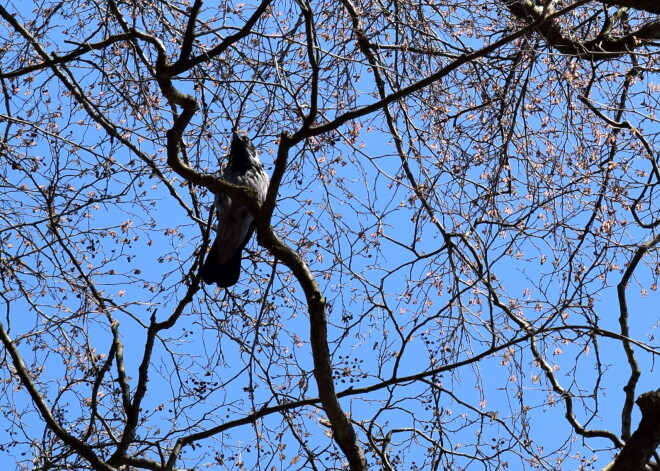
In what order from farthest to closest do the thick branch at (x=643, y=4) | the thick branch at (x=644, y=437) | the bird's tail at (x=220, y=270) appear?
the bird's tail at (x=220, y=270)
the thick branch at (x=644, y=437)
the thick branch at (x=643, y=4)

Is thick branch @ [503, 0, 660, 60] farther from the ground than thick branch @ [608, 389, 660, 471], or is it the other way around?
thick branch @ [503, 0, 660, 60]

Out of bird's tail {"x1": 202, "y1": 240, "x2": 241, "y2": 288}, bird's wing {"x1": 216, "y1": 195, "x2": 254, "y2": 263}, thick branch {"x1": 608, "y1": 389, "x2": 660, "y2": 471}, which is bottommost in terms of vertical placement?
thick branch {"x1": 608, "y1": 389, "x2": 660, "y2": 471}

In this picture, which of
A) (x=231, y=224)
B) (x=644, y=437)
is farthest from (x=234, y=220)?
(x=644, y=437)

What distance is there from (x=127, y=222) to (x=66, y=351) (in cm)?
69

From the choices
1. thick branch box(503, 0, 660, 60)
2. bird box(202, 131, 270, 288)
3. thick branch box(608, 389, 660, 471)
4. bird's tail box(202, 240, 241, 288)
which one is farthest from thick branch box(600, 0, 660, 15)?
bird's tail box(202, 240, 241, 288)

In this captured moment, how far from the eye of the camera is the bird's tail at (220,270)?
4613 mm

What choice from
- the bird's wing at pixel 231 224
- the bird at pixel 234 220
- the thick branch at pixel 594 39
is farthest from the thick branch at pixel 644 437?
the bird's wing at pixel 231 224

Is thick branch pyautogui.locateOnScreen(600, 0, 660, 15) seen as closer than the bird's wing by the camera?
Yes

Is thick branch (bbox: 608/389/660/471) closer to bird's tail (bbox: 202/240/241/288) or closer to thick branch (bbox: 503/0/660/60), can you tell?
thick branch (bbox: 503/0/660/60)

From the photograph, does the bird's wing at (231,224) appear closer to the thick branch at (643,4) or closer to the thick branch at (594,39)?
the thick branch at (594,39)

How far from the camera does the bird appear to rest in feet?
15.2

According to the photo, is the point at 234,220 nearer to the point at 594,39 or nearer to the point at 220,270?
the point at 220,270

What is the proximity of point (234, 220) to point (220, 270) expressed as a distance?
0.35 meters

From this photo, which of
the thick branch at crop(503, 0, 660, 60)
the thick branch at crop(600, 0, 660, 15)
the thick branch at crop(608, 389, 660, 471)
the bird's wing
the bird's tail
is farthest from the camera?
the bird's wing
